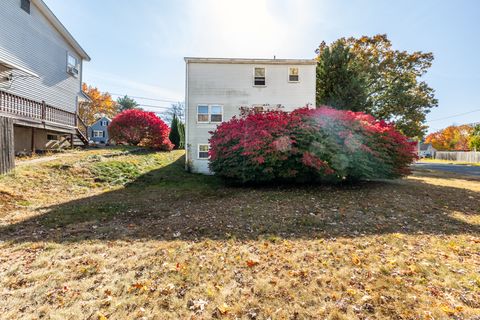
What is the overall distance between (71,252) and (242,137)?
641cm

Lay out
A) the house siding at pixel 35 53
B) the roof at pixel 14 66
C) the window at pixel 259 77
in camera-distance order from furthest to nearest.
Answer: the window at pixel 259 77, the house siding at pixel 35 53, the roof at pixel 14 66

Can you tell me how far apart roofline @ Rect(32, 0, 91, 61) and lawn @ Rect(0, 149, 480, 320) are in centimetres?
997

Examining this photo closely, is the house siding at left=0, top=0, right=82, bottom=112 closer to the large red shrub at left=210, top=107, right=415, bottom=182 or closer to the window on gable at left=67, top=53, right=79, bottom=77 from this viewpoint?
the window on gable at left=67, top=53, right=79, bottom=77

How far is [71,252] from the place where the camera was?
3623mm

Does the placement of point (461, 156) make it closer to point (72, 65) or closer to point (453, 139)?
point (453, 139)

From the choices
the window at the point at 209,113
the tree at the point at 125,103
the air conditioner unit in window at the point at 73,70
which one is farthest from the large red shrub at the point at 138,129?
the tree at the point at 125,103

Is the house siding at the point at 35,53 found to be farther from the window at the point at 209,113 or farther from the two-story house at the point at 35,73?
the window at the point at 209,113

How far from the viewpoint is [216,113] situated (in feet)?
45.6

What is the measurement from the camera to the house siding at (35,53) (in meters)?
10.3

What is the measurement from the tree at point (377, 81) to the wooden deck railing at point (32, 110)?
659 inches

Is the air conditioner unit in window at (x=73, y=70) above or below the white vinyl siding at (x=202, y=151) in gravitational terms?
above

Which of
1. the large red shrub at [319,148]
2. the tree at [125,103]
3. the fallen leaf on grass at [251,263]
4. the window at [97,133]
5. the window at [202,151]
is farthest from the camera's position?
the tree at [125,103]

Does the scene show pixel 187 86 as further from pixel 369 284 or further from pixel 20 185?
pixel 369 284

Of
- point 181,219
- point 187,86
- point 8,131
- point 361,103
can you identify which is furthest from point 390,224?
point 361,103
